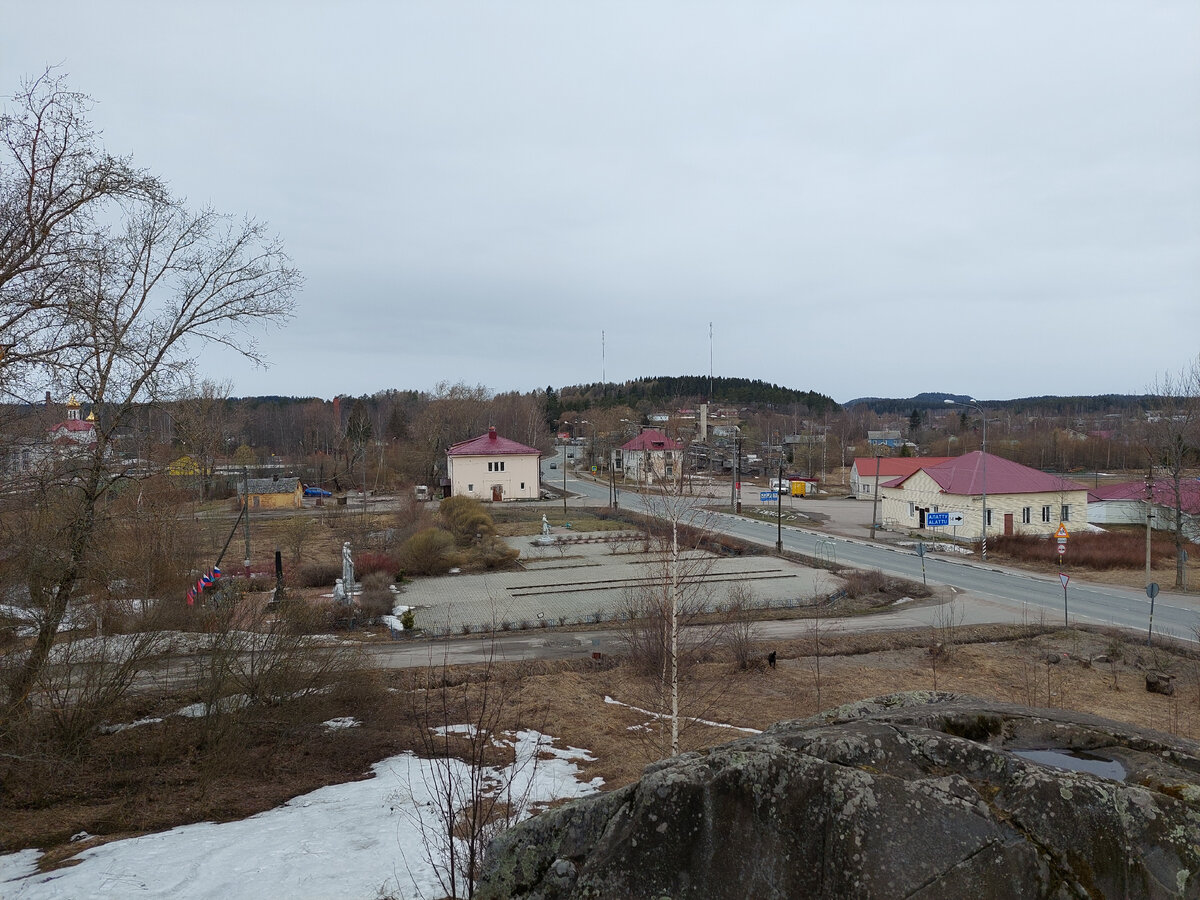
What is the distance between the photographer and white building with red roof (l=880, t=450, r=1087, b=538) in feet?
130

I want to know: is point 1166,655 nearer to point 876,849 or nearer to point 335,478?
point 876,849

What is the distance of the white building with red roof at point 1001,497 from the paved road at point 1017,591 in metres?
5.24

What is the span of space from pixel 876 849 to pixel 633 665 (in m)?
14.5

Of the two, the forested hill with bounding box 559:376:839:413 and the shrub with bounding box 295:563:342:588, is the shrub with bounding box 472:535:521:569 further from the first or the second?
the forested hill with bounding box 559:376:839:413

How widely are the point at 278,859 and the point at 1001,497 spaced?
4023 centimetres

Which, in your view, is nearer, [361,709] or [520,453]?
[361,709]

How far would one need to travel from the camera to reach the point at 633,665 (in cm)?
1739

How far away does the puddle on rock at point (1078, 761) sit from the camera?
12.9 ft

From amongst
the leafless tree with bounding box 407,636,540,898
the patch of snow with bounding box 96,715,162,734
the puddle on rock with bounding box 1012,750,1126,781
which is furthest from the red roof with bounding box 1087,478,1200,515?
the patch of snow with bounding box 96,715,162,734

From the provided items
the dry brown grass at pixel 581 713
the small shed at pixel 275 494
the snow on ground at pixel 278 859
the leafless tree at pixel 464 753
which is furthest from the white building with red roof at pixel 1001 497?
the small shed at pixel 275 494

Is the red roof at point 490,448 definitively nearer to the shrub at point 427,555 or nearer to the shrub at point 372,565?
the shrub at point 427,555

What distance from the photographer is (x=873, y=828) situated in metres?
3.30

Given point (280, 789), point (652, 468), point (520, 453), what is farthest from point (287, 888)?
point (520, 453)

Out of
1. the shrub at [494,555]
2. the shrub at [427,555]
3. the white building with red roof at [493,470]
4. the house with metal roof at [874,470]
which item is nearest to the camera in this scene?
the shrub at [427,555]
